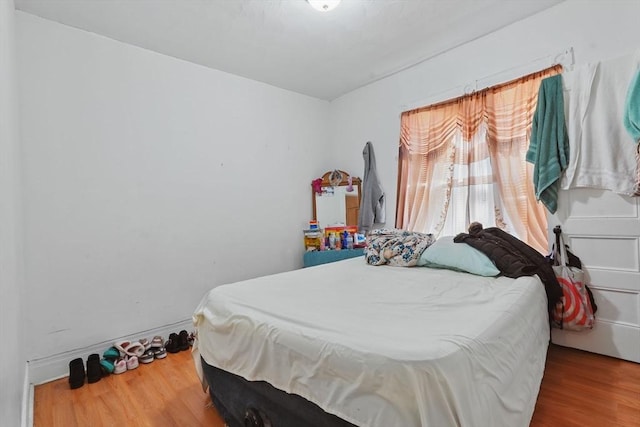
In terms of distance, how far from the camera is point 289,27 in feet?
8.09

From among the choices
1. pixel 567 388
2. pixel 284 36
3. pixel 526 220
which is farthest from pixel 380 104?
pixel 567 388

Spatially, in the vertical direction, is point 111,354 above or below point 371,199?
below

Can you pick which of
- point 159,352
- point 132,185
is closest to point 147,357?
point 159,352

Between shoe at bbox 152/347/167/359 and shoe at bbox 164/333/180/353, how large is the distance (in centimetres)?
7

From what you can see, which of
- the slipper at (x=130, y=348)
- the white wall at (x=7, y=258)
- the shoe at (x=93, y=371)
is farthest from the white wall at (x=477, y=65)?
the white wall at (x=7, y=258)

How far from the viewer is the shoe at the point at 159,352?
2430 mm

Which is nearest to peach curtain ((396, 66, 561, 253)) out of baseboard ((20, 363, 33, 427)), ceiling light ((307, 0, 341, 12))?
ceiling light ((307, 0, 341, 12))

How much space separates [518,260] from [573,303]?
51 cm

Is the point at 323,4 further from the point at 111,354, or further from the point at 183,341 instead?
the point at 111,354

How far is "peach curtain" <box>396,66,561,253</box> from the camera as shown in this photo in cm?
245

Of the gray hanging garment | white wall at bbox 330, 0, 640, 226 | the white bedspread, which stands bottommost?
the white bedspread

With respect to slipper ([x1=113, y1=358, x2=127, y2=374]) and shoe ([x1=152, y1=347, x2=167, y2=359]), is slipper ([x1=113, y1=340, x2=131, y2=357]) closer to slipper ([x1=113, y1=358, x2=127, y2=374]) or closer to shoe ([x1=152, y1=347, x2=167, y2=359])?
slipper ([x1=113, y1=358, x2=127, y2=374])

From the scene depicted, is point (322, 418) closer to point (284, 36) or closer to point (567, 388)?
point (567, 388)

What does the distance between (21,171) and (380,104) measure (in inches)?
129
